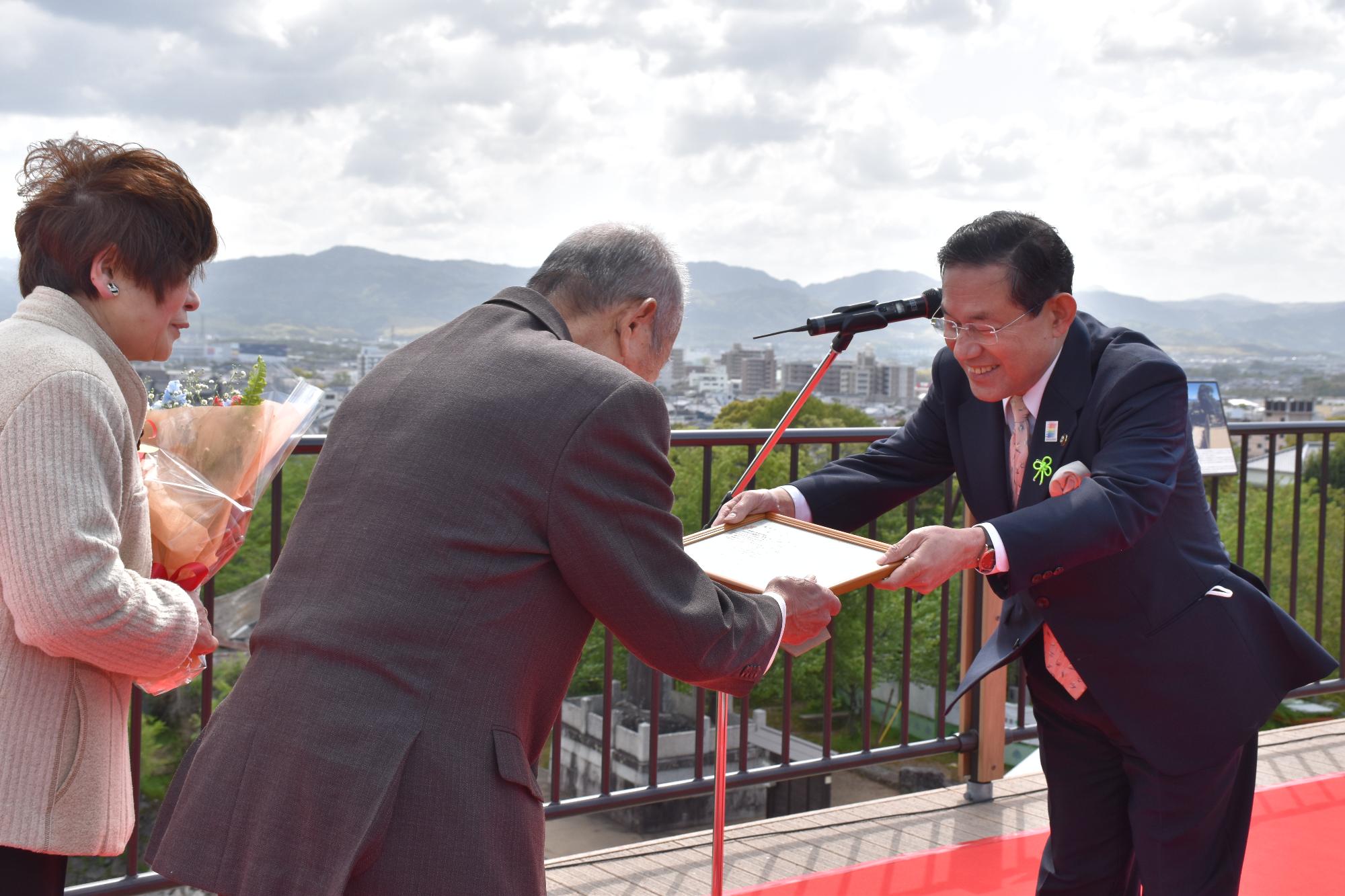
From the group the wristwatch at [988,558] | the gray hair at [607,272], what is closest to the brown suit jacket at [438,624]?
the gray hair at [607,272]

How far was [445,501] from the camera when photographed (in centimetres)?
162

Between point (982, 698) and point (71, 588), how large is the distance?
3300 millimetres

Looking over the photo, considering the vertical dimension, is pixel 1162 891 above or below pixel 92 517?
below

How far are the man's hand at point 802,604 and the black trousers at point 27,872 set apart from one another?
49.3 inches

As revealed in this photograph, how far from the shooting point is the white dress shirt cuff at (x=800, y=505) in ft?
8.70

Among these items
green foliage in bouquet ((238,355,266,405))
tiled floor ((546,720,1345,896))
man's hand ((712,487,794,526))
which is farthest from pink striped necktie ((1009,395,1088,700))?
green foliage in bouquet ((238,355,266,405))

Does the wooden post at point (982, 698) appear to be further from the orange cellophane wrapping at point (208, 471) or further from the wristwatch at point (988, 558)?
the orange cellophane wrapping at point (208, 471)

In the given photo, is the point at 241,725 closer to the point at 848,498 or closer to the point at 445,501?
the point at 445,501

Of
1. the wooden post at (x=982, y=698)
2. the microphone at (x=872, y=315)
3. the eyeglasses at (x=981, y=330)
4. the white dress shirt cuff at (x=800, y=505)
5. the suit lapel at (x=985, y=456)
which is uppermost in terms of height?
the microphone at (x=872, y=315)

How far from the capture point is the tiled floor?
3443 mm

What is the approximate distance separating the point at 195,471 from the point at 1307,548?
42.4 meters

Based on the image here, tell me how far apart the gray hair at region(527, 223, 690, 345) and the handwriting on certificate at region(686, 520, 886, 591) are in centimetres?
49

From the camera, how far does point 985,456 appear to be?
2486mm

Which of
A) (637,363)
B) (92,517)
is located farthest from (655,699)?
(92,517)
